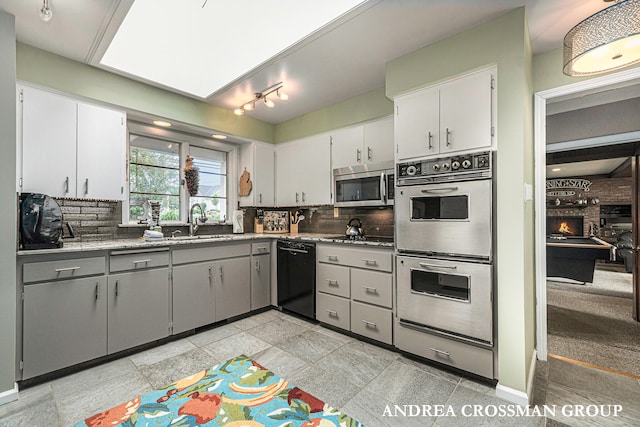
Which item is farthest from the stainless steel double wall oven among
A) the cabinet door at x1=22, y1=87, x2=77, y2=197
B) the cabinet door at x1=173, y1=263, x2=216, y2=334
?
the cabinet door at x1=22, y1=87, x2=77, y2=197

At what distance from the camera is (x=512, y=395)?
1819mm

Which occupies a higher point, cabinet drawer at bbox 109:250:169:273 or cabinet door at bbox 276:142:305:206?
cabinet door at bbox 276:142:305:206

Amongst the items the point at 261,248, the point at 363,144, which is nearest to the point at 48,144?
the point at 261,248

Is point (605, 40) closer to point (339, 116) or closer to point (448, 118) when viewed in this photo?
point (448, 118)

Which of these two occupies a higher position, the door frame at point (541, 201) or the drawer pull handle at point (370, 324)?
the door frame at point (541, 201)

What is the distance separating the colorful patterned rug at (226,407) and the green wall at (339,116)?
2.77 m

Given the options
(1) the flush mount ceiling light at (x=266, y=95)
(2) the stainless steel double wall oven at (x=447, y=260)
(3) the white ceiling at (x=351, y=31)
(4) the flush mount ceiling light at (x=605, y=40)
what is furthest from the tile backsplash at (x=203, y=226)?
(4) the flush mount ceiling light at (x=605, y=40)

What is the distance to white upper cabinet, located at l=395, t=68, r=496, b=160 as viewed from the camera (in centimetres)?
199

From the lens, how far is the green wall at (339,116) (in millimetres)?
3064

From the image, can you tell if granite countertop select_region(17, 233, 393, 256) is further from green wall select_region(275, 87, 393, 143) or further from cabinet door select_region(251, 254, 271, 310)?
green wall select_region(275, 87, 393, 143)

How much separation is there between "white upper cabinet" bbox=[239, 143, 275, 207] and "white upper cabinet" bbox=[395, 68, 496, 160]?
224 cm

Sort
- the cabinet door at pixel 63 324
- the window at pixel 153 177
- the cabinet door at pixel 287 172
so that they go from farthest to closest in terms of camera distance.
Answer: the cabinet door at pixel 287 172 < the window at pixel 153 177 < the cabinet door at pixel 63 324

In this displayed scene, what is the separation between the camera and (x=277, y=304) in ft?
11.8

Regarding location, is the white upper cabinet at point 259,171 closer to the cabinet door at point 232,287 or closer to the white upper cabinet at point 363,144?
the cabinet door at point 232,287
